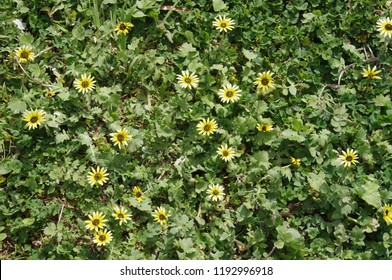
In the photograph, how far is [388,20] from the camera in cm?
398

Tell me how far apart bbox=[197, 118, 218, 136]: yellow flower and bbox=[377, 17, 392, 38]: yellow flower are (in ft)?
4.38

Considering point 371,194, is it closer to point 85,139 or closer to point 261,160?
point 261,160

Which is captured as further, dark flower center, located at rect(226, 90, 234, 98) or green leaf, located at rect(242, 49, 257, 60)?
green leaf, located at rect(242, 49, 257, 60)

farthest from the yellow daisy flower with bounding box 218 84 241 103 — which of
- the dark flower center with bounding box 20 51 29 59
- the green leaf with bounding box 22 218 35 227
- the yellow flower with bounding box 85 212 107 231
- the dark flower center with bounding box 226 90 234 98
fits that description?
the green leaf with bounding box 22 218 35 227

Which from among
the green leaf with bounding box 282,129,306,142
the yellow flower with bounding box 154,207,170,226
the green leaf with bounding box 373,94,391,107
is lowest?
the yellow flower with bounding box 154,207,170,226

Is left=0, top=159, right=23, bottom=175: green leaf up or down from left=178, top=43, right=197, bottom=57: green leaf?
down

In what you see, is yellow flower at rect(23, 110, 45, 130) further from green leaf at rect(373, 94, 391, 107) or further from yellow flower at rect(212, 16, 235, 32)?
green leaf at rect(373, 94, 391, 107)

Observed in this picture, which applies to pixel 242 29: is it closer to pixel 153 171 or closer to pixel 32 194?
pixel 153 171

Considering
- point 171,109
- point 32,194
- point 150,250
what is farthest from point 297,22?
point 32,194

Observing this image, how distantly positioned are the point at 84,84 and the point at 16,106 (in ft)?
1.52

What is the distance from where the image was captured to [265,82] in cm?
391

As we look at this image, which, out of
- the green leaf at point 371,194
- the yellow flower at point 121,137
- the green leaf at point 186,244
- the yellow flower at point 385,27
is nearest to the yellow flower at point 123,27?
the yellow flower at point 121,137

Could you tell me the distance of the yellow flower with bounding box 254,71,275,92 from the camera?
3898mm

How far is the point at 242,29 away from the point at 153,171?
47.9 inches
